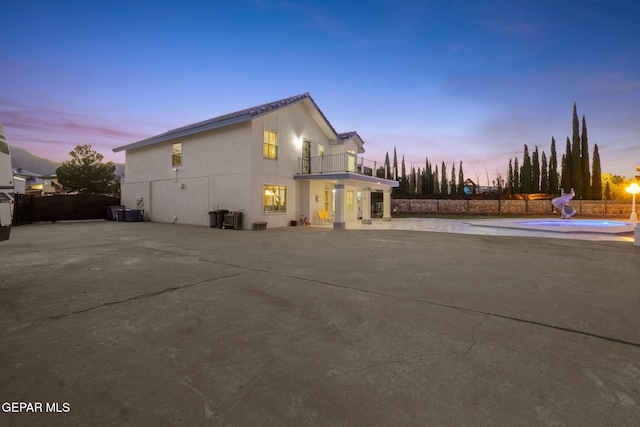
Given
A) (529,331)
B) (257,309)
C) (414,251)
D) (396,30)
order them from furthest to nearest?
(396,30), (414,251), (257,309), (529,331)

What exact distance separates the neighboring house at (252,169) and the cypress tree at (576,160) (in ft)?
82.4

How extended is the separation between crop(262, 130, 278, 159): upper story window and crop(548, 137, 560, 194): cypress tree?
35143mm

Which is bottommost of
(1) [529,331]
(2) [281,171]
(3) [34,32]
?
(1) [529,331]

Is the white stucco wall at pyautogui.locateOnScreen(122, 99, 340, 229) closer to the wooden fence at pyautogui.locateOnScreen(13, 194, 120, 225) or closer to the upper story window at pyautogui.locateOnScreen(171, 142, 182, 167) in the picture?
the upper story window at pyautogui.locateOnScreen(171, 142, 182, 167)

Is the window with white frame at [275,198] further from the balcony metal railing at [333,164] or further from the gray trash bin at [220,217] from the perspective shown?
the gray trash bin at [220,217]

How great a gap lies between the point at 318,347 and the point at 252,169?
500 inches

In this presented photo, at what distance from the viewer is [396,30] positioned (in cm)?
1512

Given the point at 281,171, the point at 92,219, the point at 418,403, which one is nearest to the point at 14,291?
the point at 418,403

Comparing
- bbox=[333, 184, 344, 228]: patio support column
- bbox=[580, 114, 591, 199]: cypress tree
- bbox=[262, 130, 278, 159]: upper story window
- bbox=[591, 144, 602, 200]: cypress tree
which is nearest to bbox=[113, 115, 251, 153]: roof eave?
bbox=[262, 130, 278, 159]: upper story window

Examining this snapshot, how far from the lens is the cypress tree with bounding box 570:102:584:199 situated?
30.5 meters

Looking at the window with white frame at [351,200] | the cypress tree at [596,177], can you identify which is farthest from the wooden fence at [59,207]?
the cypress tree at [596,177]

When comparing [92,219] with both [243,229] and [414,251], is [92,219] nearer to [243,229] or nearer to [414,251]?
[243,229]

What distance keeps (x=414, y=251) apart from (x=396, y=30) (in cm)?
1319

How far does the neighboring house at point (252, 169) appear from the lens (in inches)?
581
